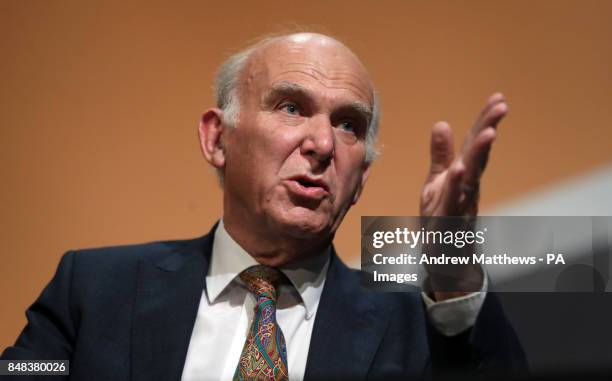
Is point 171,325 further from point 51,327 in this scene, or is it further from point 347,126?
point 347,126

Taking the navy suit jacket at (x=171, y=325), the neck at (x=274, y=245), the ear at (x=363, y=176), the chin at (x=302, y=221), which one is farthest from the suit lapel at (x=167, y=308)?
the ear at (x=363, y=176)

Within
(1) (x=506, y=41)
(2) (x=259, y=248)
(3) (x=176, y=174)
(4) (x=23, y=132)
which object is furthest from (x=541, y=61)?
(4) (x=23, y=132)

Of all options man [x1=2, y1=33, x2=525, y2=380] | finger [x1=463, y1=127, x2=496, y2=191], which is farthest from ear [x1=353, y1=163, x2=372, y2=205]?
finger [x1=463, y1=127, x2=496, y2=191]

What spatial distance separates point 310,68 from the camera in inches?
68.7

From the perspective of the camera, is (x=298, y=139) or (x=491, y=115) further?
(x=298, y=139)

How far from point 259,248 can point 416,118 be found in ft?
2.14

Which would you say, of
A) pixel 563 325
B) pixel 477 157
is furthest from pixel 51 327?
pixel 563 325

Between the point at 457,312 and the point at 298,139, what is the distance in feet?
1.59

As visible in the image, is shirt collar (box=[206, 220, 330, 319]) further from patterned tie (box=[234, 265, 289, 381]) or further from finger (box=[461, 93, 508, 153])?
finger (box=[461, 93, 508, 153])

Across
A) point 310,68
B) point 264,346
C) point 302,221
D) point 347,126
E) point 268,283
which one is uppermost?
point 310,68

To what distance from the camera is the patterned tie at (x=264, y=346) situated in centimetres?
158

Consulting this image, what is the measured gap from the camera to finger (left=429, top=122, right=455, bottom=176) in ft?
4.56

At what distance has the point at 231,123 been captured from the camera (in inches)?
71.2

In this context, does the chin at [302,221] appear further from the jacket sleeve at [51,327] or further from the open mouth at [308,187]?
the jacket sleeve at [51,327]
